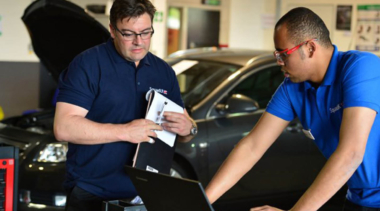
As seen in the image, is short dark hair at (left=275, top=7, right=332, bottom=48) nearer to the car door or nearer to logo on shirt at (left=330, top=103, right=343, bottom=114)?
logo on shirt at (left=330, top=103, right=343, bottom=114)

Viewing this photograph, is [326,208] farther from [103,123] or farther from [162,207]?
[162,207]

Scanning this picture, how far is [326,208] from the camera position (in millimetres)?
6023

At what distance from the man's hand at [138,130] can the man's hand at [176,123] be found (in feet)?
0.41

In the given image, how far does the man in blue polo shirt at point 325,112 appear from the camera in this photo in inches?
99.0

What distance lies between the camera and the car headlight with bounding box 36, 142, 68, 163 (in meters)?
5.06

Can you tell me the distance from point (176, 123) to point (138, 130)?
0.27 metres

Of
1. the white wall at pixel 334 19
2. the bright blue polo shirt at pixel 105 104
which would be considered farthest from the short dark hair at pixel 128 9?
the white wall at pixel 334 19

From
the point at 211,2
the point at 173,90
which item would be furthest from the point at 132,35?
the point at 211,2

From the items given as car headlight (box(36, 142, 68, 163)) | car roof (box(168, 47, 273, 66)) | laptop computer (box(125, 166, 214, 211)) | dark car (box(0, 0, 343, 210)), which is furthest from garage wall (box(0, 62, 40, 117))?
laptop computer (box(125, 166, 214, 211))

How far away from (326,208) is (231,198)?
3.42ft

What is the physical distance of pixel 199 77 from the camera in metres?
5.82

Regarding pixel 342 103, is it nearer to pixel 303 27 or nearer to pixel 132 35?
pixel 303 27

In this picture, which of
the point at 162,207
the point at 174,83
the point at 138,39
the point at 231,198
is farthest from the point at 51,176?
the point at 162,207

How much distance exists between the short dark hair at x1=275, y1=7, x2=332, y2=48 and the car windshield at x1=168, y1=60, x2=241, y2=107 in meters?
2.80
